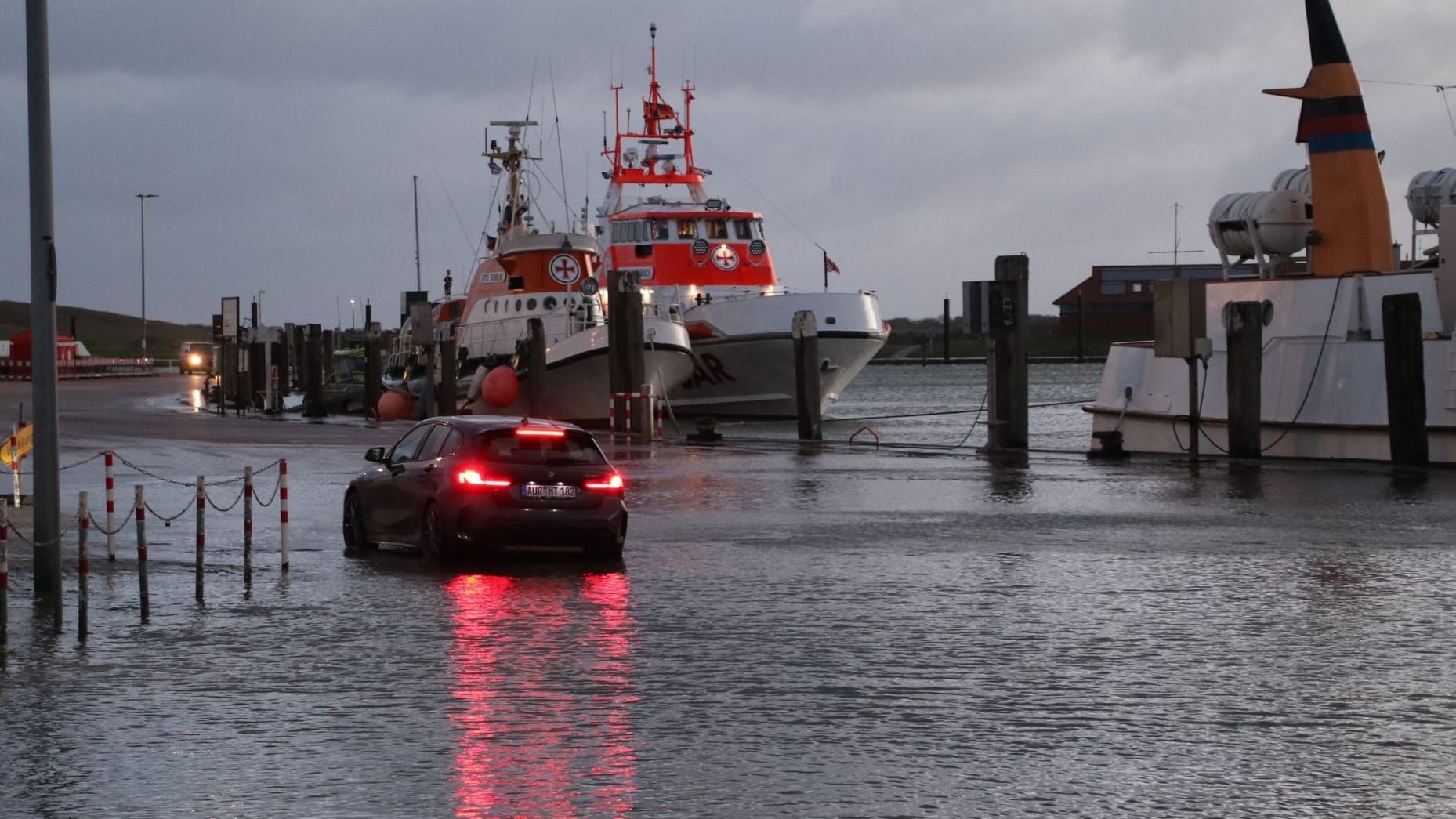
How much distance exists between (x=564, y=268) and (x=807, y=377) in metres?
19.1

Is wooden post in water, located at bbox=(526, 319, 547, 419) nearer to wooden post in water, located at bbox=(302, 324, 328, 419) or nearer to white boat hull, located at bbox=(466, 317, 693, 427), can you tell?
white boat hull, located at bbox=(466, 317, 693, 427)

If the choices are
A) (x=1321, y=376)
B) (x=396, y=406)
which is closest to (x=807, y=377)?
(x=1321, y=376)

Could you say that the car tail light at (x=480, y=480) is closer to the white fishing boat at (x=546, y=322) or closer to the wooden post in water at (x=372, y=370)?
the white fishing boat at (x=546, y=322)

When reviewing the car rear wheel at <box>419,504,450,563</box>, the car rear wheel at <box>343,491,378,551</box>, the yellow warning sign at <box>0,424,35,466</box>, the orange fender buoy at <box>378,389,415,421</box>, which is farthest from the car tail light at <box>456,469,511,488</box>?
the orange fender buoy at <box>378,389,415,421</box>

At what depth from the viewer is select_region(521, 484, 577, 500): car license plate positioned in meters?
15.9

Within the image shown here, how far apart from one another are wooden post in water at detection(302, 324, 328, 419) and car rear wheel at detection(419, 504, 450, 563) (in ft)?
126

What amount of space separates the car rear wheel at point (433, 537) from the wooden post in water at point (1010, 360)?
15.2 m

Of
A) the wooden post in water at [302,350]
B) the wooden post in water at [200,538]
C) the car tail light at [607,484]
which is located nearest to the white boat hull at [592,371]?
the wooden post in water at [302,350]

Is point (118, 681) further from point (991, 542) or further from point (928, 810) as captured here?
point (991, 542)

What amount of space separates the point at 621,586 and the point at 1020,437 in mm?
18064

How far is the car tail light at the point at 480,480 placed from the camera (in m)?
15.9

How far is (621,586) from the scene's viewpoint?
46.8 feet

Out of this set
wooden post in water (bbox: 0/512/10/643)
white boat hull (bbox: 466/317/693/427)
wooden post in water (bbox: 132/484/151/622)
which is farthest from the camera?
white boat hull (bbox: 466/317/693/427)

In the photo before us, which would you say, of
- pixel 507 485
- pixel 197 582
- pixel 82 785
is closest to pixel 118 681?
pixel 82 785
